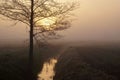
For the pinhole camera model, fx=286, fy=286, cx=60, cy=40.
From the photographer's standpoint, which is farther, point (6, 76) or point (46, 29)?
point (46, 29)

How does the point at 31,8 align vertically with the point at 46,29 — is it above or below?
above

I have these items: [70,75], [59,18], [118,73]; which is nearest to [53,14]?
[59,18]

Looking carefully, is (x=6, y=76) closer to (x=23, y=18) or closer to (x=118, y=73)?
(x=23, y=18)

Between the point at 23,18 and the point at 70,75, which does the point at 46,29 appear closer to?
the point at 23,18

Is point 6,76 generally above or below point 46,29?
below

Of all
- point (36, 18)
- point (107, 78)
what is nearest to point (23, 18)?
point (36, 18)

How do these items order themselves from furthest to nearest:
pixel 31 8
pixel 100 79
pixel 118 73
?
pixel 118 73 → pixel 31 8 → pixel 100 79

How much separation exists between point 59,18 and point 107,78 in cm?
645

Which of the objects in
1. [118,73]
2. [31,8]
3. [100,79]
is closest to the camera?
[100,79]

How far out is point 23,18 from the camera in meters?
24.4

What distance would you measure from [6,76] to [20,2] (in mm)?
6192

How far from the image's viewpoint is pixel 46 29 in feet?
81.4

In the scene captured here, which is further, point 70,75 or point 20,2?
point 70,75

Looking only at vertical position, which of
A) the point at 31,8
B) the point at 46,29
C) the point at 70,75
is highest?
the point at 31,8
